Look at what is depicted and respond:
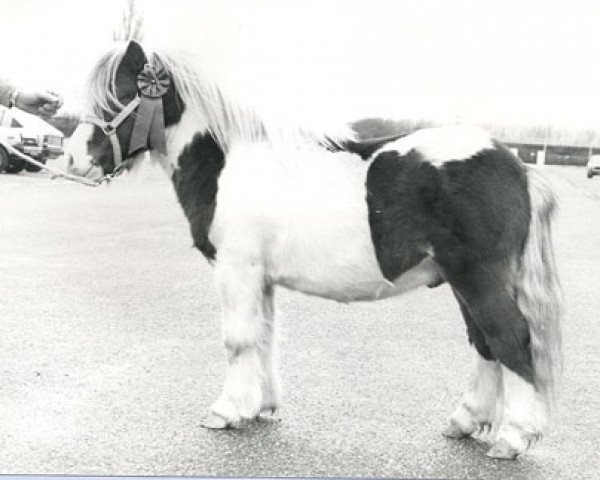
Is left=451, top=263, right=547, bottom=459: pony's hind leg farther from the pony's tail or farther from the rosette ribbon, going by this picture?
the rosette ribbon

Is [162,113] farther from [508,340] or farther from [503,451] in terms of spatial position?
[503,451]

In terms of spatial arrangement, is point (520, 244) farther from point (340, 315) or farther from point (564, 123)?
point (340, 315)

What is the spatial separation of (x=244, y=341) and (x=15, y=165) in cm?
86

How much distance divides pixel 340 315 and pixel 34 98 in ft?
3.61

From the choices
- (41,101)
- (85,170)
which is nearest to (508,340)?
(85,170)

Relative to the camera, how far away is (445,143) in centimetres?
184

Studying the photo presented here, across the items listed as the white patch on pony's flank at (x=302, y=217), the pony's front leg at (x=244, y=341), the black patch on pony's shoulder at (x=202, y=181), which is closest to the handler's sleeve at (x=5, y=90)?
the black patch on pony's shoulder at (x=202, y=181)

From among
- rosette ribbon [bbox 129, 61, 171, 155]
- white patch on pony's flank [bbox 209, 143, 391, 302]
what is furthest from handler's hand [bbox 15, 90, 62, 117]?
white patch on pony's flank [bbox 209, 143, 391, 302]

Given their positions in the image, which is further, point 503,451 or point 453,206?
point 503,451

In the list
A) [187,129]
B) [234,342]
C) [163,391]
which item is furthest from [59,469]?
[187,129]

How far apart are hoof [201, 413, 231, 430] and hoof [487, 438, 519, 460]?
67 cm

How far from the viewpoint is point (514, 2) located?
216 centimetres

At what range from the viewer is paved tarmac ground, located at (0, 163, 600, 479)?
1983mm

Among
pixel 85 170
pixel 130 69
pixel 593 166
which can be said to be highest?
pixel 130 69
